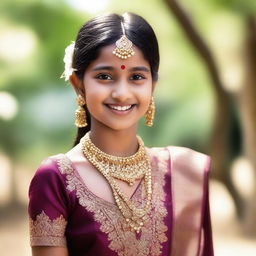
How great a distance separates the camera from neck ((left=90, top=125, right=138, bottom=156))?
8.19ft

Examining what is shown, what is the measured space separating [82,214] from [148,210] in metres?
0.24

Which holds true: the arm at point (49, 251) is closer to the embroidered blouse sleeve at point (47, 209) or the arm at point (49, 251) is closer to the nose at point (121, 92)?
the embroidered blouse sleeve at point (47, 209)

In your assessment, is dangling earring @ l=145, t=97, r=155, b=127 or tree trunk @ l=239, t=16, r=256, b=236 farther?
tree trunk @ l=239, t=16, r=256, b=236

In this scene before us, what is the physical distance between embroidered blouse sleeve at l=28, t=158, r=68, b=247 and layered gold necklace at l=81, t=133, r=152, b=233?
166mm

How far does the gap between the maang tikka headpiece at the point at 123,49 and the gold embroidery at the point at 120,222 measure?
0.40 metres

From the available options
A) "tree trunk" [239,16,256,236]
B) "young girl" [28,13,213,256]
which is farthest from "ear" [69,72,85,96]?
"tree trunk" [239,16,256,236]

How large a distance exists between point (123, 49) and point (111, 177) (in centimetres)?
44

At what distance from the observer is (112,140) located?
250 cm

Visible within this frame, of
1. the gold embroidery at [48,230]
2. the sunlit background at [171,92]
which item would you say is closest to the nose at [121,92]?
the gold embroidery at [48,230]

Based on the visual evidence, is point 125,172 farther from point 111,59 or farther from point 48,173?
point 111,59

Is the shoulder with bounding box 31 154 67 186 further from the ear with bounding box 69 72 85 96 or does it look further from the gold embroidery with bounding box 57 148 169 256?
the ear with bounding box 69 72 85 96

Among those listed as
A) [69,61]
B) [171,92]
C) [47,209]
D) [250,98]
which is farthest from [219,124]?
[47,209]

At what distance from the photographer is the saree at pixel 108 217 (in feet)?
7.68

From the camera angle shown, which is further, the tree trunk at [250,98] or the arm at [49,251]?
the tree trunk at [250,98]
